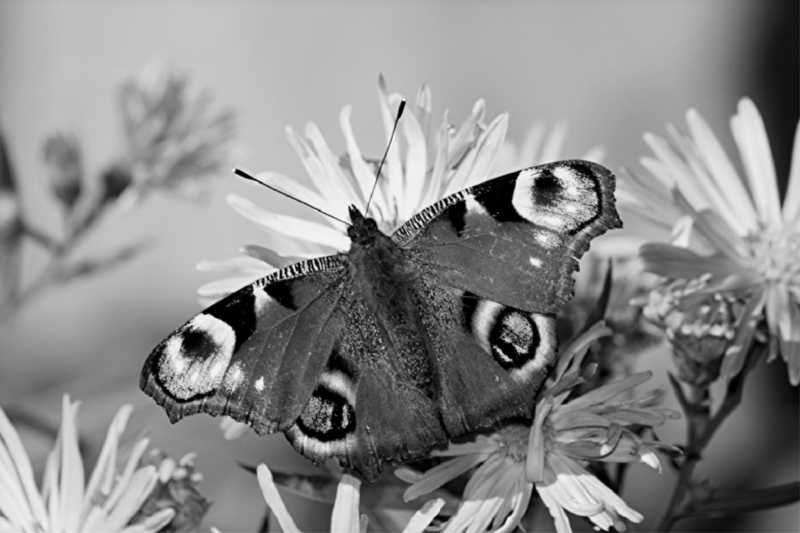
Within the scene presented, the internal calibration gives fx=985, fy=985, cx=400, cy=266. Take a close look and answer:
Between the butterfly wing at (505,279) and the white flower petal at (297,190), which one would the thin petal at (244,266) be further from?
the butterfly wing at (505,279)

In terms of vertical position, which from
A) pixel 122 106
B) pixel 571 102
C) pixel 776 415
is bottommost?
pixel 776 415

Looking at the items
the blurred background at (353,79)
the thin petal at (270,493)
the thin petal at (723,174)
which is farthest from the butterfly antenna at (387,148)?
the blurred background at (353,79)

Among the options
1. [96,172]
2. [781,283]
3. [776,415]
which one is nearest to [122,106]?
[96,172]

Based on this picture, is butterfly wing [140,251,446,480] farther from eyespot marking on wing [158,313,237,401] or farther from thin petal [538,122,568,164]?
thin petal [538,122,568,164]

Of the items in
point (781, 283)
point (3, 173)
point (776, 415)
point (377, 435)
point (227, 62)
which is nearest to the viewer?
point (377, 435)

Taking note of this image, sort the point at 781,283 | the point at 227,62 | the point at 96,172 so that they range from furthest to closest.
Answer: the point at 227,62 → the point at 96,172 → the point at 781,283

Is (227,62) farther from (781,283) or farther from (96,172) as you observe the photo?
(781,283)

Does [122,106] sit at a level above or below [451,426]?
above

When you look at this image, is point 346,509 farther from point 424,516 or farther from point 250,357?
point 250,357
